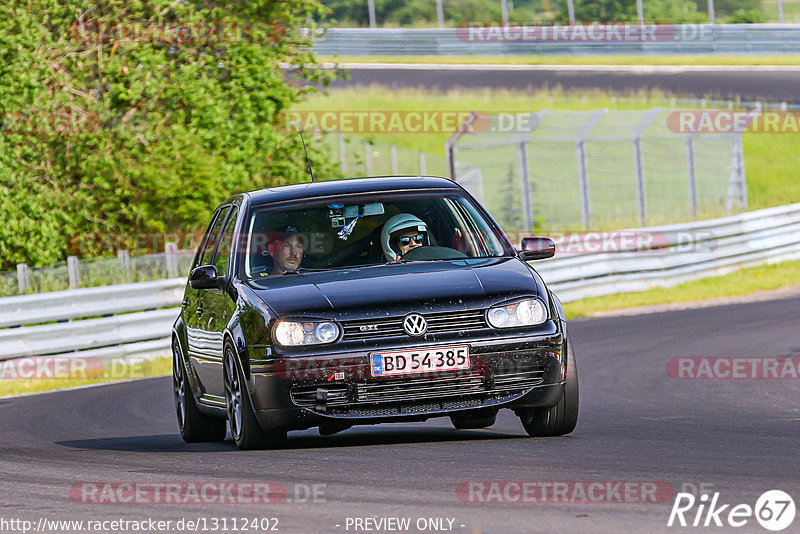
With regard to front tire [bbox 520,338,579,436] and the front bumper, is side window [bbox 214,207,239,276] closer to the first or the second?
the front bumper

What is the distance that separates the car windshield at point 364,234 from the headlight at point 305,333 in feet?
2.89

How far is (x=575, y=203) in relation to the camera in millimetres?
29609

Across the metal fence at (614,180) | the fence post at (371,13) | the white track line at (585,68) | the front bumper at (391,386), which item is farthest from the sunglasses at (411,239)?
the fence post at (371,13)

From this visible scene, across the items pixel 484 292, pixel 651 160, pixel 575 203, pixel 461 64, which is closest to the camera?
pixel 484 292

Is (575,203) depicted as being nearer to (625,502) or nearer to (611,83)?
(611,83)

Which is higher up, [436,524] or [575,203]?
[436,524]

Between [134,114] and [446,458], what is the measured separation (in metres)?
17.9

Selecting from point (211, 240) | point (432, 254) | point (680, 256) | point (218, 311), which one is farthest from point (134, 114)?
point (432, 254)

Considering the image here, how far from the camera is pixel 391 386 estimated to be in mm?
7797

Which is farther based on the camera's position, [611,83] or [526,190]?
[611,83]

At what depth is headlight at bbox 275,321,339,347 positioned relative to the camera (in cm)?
780

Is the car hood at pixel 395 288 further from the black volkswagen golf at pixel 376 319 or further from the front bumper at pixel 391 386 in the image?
the front bumper at pixel 391 386

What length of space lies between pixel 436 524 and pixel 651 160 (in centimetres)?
2913

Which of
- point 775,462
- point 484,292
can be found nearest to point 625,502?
point 775,462
